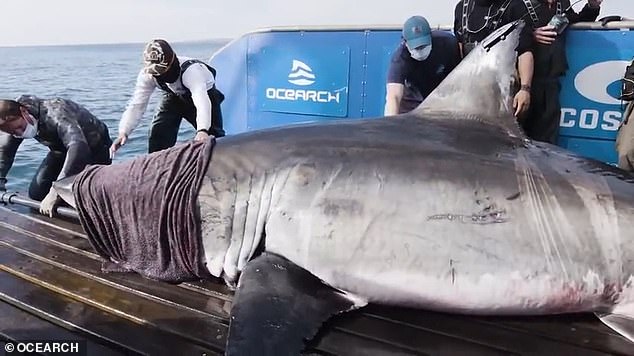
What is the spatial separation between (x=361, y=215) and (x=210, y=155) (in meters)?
0.95

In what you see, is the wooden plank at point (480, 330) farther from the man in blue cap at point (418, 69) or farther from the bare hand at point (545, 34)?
the bare hand at point (545, 34)

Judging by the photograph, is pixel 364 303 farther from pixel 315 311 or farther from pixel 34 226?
pixel 34 226

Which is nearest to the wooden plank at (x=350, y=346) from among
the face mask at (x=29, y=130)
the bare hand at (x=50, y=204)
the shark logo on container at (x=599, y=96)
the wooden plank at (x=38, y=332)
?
the wooden plank at (x=38, y=332)

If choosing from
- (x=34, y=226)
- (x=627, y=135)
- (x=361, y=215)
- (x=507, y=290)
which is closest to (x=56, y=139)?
(x=34, y=226)

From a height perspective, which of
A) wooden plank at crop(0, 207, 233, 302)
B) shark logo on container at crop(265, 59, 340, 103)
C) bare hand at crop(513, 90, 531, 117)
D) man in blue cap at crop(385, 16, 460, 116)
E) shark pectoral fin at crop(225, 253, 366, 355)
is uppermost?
man in blue cap at crop(385, 16, 460, 116)

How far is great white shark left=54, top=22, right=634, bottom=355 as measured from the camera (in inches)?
104

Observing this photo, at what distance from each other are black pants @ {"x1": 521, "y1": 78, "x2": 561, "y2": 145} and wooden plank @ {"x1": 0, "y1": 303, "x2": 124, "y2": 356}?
4.15 m

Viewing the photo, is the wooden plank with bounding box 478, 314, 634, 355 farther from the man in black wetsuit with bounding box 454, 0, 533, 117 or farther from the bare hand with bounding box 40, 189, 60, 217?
the bare hand with bounding box 40, 189, 60, 217

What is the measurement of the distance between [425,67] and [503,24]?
0.74 m

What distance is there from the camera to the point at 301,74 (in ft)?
24.4

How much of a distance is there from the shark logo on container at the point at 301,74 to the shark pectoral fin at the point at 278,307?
15.3ft

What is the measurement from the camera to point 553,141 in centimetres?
557

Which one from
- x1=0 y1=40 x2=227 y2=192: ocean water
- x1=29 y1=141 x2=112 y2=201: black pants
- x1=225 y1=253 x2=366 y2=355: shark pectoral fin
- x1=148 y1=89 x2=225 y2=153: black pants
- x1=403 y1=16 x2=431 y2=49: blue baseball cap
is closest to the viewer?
x1=225 y1=253 x2=366 y2=355: shark pectoral fin

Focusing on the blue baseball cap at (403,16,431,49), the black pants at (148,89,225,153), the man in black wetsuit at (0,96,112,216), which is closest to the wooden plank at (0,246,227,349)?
the man in black wetsuit at (0,96,112,216)
